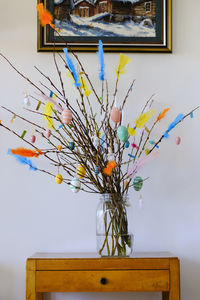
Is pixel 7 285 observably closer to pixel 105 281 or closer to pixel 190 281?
pixel 105 281

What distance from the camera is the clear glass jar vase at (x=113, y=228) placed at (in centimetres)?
167

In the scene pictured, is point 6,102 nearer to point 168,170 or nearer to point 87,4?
point 87,4

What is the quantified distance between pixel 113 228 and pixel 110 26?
1.01m

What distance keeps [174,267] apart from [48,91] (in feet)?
3.33

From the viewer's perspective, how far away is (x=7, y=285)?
1904 millimetres

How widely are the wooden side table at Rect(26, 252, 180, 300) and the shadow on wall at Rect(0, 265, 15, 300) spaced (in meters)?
0.32

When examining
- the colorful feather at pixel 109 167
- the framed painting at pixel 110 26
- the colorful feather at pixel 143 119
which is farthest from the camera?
the framed painting at pixel 110 26

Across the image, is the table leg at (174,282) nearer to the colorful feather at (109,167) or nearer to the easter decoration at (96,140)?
the easter decoration at (96,140)

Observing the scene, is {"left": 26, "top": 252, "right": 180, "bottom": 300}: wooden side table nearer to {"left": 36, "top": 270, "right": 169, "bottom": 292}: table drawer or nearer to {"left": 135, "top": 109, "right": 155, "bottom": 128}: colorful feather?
{"left": 36, "top": 270, "right": 169, "bottom": 292}: table drawer

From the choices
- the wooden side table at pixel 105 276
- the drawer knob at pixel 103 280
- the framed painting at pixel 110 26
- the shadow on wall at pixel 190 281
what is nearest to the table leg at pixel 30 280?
the wooden side table at pixel 105 276

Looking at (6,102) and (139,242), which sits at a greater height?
(6,102)

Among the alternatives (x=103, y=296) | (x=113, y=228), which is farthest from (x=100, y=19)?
(x=103, y=296)

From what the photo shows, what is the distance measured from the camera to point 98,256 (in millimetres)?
1708

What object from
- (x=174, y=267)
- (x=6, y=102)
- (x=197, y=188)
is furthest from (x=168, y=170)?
(x=6, y=102)
